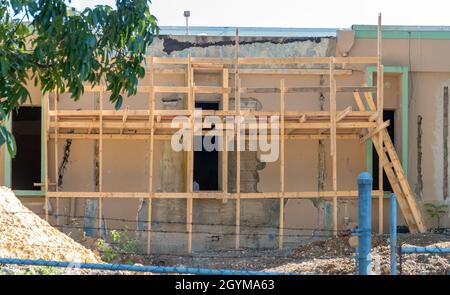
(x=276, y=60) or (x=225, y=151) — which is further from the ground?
(x=276, y=60)

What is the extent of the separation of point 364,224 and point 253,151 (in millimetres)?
9789

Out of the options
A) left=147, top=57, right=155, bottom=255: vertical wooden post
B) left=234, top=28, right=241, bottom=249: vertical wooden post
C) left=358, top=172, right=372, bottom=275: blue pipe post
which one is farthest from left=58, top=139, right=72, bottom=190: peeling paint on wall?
left=358, top=172, right=372, bottom=275: blue pipe post

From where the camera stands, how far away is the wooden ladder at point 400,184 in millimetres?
15102

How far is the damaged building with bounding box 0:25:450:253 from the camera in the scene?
15.3 metres

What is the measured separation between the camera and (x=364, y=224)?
20.5ft

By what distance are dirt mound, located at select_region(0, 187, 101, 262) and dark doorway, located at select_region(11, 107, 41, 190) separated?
3670 millimetres

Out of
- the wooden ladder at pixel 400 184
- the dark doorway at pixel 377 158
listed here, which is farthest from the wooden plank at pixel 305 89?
the dark doorway at pixel 377 158

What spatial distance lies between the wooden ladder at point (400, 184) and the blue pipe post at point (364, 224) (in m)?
8.92

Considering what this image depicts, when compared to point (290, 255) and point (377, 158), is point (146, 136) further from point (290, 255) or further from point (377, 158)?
point (377, 158)

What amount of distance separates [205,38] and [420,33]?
4.60 m

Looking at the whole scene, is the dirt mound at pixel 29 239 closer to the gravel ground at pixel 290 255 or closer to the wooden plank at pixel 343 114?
the gravel ground at pixel 290 255

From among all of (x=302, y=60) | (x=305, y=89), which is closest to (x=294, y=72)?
(x=302, y=60)
